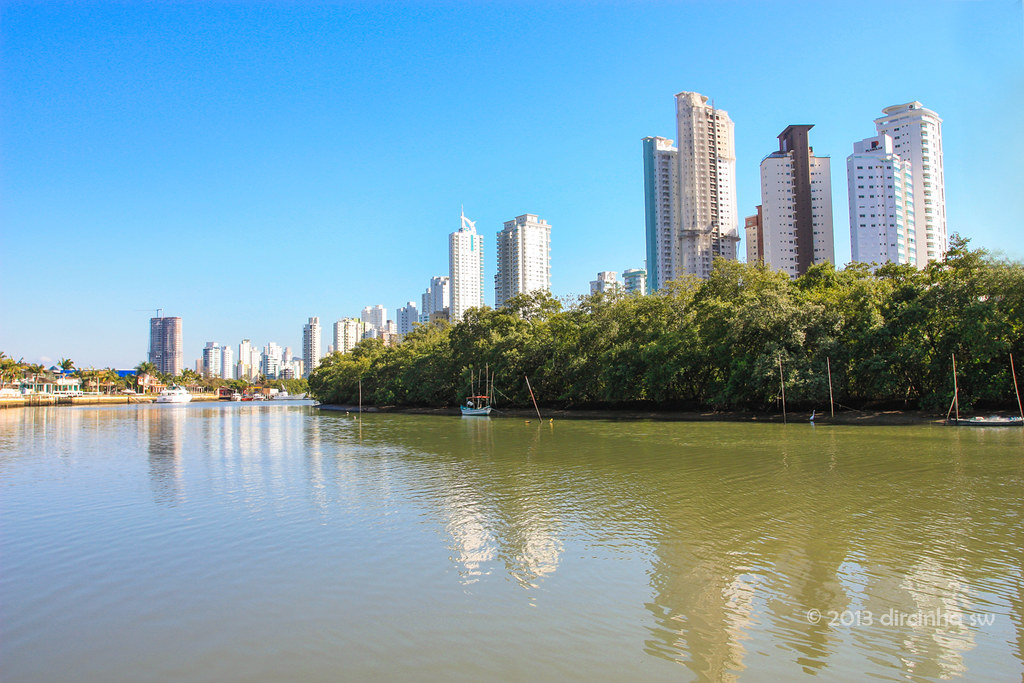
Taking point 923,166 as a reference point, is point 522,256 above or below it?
below

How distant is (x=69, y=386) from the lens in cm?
12119

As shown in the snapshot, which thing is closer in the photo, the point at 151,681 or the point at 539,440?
the point at 151,681

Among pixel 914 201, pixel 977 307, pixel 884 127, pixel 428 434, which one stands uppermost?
pixel 884 127


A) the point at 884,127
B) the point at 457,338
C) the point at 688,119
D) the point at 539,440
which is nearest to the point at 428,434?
the point at 539,440

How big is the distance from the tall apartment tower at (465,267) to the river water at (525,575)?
139 meters

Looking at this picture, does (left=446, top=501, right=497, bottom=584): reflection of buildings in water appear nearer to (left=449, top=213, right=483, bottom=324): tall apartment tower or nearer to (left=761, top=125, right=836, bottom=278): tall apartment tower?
(left=761, top=125, right=836, bottom=278): tall apartment tower

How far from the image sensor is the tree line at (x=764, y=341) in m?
30.6

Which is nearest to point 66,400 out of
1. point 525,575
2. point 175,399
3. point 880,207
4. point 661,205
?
Answer: point 175,399

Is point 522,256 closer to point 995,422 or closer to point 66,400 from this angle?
point 66,400

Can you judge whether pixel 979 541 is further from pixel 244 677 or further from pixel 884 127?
pixel 884 127

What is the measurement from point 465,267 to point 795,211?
276 feet

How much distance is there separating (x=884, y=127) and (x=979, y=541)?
11149cm

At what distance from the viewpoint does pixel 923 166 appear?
9462cm

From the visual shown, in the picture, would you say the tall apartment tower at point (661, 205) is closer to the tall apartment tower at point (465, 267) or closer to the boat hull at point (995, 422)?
the tall apartment tower at point (465, 267)
